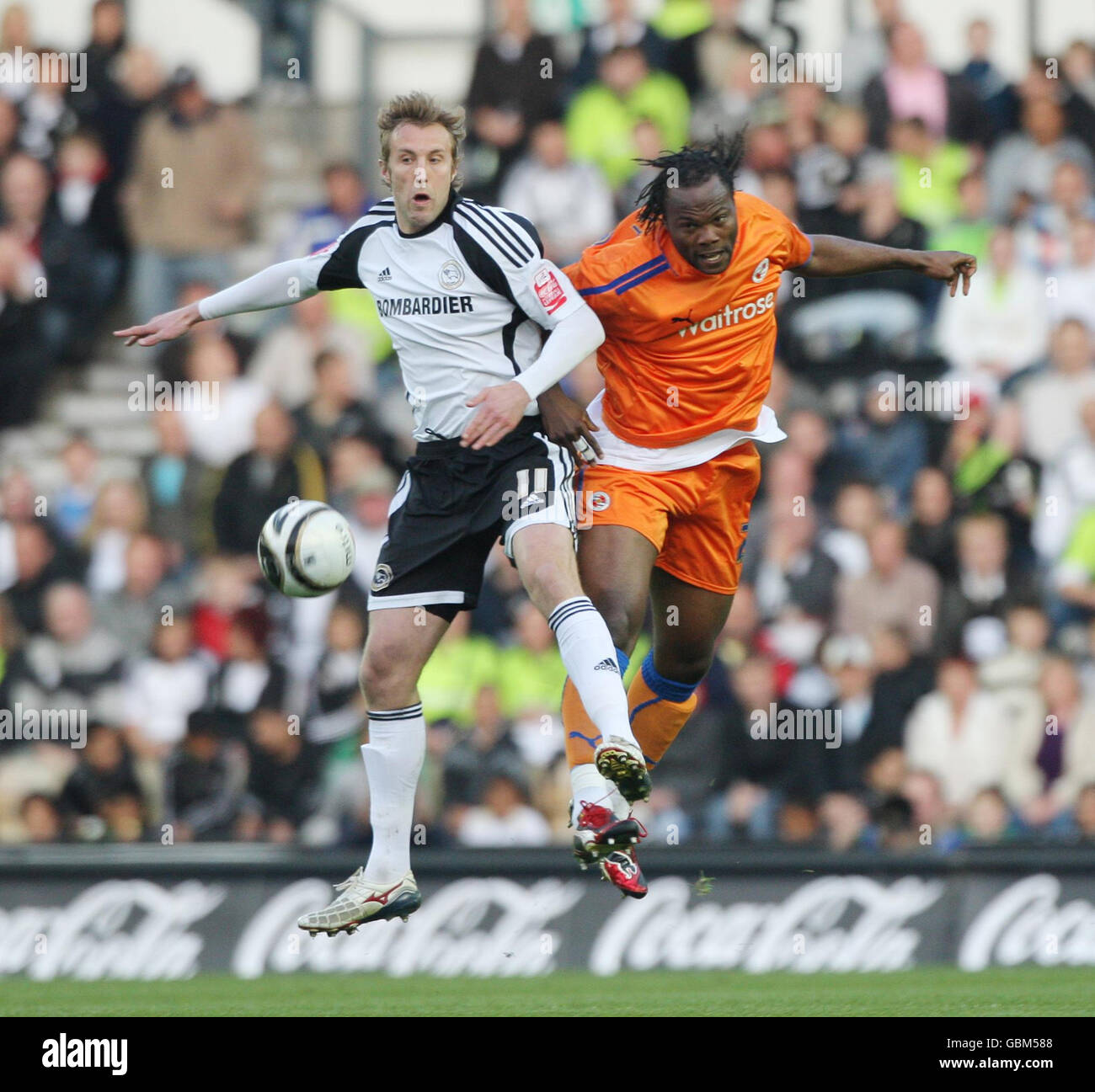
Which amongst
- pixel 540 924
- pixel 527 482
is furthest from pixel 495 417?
pixel 540 924

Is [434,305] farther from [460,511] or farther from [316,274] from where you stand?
[460,511]

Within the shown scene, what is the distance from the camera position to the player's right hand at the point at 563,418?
7.37m

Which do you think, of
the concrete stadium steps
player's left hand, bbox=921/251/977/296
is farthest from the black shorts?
the concrete stadium steps

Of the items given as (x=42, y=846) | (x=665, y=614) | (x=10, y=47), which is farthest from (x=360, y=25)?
(x=665, y=614)

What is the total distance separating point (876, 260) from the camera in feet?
25.7

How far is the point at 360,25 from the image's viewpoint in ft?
44.8

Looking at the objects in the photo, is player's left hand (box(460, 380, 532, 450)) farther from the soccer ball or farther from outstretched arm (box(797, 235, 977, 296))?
outstretched arm (box(797, 235, 977, 296))

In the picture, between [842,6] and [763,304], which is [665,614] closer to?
[763,304]

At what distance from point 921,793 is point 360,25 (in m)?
6.28

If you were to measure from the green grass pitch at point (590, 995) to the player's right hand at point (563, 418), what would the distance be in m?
2.78

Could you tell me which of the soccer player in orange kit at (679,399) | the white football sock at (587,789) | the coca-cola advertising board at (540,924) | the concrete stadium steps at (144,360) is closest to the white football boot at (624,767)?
the white football sock at (587,789)

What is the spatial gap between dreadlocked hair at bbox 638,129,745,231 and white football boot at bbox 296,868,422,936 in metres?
2.60

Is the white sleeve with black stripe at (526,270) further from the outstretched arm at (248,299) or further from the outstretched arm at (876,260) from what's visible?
the outstretched arm at (876,260)

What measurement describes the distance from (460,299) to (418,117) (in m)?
0.65
